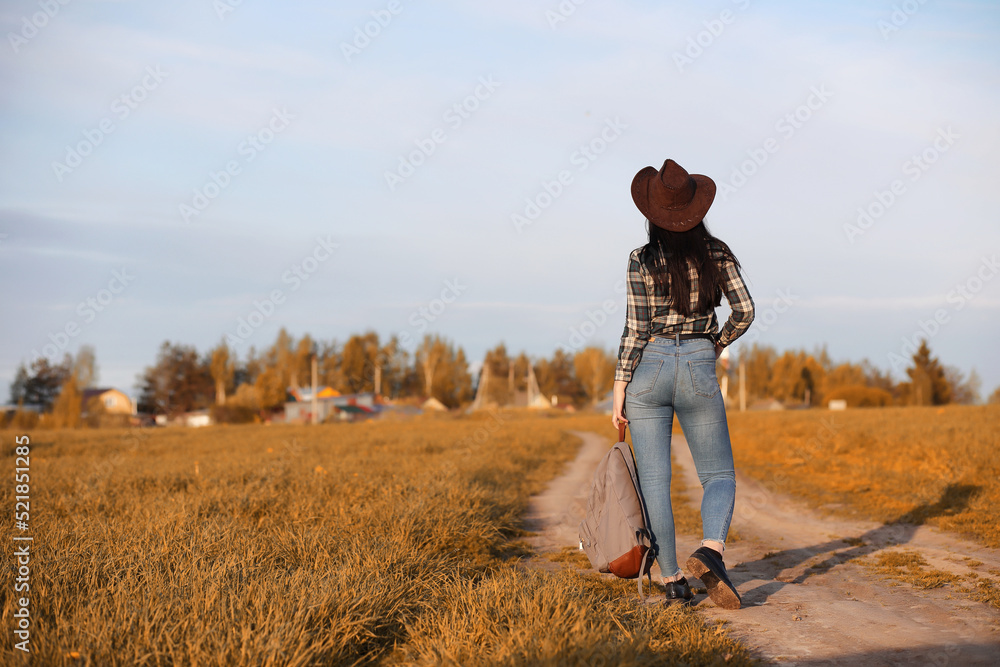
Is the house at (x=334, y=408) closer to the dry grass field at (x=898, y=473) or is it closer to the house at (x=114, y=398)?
the house at (x=114, y=398)

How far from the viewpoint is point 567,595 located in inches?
120

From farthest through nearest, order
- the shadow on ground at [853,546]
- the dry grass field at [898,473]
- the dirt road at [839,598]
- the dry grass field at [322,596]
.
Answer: the dry grass field at [898,473]
the shadow on ground at [853,546]
the dirt road at [839,598]
the dry grass field at [322,596]

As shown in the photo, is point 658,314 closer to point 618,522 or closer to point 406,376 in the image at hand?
point 618,522

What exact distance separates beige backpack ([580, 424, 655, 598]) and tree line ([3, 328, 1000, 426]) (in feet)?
215

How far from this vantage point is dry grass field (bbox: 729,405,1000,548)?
664 centimetres

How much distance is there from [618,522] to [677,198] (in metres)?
1.61

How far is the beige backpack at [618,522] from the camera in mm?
3482

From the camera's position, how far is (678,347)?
353 centimetres

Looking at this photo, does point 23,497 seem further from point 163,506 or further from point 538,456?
point 538,456

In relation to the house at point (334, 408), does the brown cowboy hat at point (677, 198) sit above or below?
above

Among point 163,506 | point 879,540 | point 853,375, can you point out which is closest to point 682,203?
point 879,540

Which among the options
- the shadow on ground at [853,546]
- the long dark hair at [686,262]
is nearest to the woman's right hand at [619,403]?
the long dark hair at [686,262]

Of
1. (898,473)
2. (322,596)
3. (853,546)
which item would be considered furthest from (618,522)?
(898,473)

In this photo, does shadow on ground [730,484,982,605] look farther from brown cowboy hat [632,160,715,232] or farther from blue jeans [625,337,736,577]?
brown cowboy hat [632,160,715,232]
